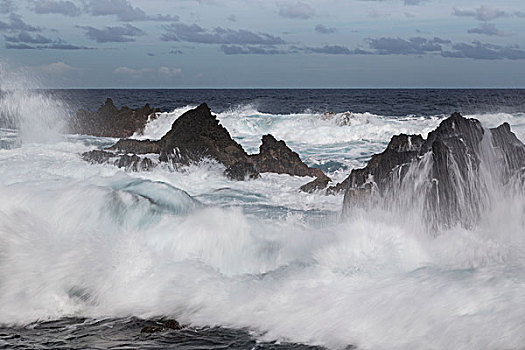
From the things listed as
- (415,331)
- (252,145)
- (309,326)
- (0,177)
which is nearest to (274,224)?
(309,326)

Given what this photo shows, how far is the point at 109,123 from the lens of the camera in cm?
2784

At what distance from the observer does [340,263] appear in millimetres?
6836

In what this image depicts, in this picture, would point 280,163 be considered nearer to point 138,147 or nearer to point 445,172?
point 138,147

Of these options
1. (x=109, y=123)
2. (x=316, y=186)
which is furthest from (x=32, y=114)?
(x=316, y=186)

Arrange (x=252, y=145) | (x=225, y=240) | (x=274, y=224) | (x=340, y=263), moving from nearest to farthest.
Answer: (x=340, y=263) → (x=225, y=240) → (x=274, y=224) → (x=252, y=145)

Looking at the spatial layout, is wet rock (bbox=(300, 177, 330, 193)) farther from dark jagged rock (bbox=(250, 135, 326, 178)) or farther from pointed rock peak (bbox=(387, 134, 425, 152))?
dark jagged rock (bbox=(250, 135, 326, 178))

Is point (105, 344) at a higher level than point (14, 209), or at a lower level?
lower

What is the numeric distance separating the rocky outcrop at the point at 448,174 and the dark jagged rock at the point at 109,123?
2025 centimetres

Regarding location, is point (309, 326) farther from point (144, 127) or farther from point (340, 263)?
point (144, 127)

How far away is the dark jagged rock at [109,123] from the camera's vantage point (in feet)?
90.9

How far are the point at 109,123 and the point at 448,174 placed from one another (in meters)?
21.9

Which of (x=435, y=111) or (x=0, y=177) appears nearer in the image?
(x=0, y=177)

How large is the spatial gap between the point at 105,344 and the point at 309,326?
66.5 inches

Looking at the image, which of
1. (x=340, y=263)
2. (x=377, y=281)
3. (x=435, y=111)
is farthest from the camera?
(x=435, y=111)
